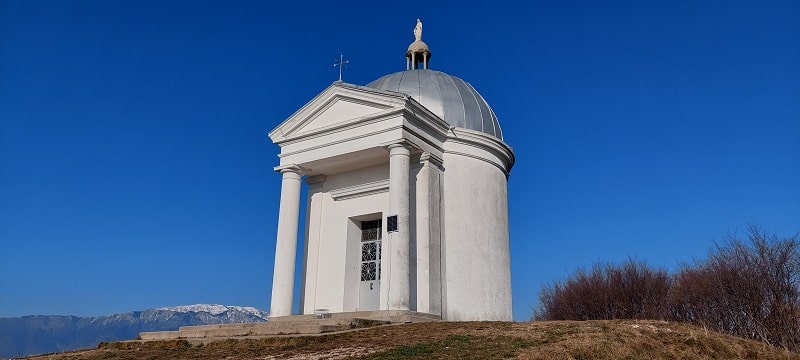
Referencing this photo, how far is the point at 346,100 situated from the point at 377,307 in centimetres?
665

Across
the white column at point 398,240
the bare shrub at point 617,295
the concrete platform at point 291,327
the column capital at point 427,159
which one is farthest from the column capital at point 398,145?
the bare shrub at point 617,295

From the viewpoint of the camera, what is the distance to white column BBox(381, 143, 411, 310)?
1650 centimetres

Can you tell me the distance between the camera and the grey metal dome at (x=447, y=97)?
842 inches

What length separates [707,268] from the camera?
2661 cm

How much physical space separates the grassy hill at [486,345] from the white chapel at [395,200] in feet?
14.5

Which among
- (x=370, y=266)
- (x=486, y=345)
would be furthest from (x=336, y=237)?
(x=486, y=345)

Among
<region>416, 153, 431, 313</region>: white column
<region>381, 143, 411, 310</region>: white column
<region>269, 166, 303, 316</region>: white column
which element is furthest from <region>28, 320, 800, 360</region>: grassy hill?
<region>269, 166, 303, 316</region>: white column

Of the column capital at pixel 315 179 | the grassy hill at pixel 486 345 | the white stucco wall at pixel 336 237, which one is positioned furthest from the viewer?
the column capital at pixel 315 179

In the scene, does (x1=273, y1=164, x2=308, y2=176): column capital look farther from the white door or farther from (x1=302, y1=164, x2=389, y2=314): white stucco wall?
the white door

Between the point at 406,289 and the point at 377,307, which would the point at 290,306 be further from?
the point at 406,289

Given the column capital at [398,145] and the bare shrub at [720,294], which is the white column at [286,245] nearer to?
the column capital at [398,145]

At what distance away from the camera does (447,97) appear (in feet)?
71.2

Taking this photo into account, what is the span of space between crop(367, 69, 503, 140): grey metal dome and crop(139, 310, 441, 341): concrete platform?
24.9 ft

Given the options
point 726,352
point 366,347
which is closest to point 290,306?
point 366,347
